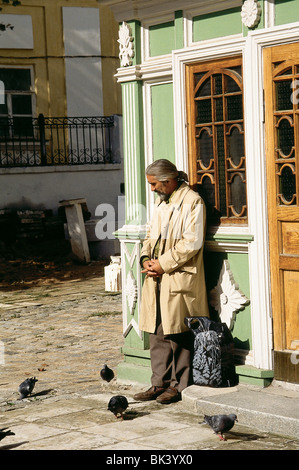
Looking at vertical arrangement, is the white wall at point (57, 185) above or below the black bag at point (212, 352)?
above

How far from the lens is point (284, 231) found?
7.48 m

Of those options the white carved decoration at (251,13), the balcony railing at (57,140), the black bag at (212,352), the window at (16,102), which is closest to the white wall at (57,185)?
the balcony railing at (57,140)

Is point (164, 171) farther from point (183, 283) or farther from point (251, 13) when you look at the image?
point (251, 13)

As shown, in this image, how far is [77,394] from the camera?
27.5ft

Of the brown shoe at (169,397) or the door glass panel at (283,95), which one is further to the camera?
the brown shoe at (169,397)

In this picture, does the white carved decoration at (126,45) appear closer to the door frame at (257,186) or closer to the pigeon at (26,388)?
the door frame at (257,186)

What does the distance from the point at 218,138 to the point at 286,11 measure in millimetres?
1279

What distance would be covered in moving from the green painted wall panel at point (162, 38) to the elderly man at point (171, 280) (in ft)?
A: 3.81

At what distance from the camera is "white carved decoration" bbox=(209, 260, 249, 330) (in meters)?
7.84

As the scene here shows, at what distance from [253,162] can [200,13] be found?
4.82ft

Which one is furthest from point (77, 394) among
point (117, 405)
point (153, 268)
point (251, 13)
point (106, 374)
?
point (251, 13)

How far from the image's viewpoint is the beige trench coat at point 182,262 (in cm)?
778

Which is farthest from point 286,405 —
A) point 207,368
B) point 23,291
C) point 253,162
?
point 23,291
